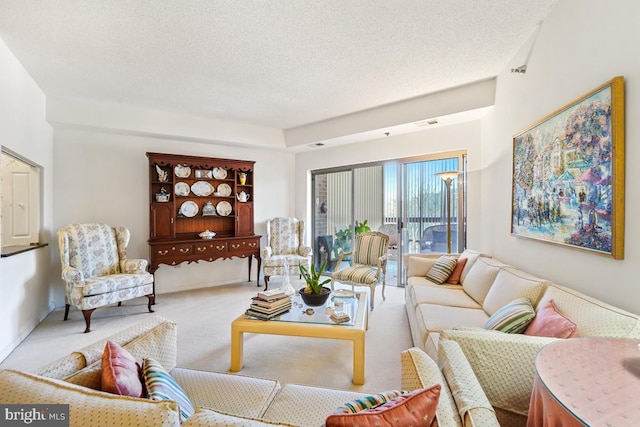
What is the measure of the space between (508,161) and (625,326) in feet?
6.83

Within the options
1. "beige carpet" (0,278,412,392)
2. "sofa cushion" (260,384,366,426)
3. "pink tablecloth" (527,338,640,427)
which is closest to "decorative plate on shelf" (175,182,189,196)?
"beige carpet" (0,278,412,392)

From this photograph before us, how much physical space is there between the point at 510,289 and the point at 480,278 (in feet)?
1.86

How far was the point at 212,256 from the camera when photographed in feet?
14.7

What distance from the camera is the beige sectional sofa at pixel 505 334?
1.26 metres

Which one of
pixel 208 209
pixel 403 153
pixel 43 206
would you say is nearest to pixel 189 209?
pixel 208 209

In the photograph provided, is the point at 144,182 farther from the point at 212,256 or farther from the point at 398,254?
the point at 398,254

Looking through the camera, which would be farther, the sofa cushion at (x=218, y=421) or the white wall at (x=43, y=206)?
the white wall at (x=43, y=206)

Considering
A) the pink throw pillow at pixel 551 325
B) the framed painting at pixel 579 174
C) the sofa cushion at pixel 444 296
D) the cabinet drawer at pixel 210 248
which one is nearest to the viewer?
the pink throw pillow at pixel 551 325

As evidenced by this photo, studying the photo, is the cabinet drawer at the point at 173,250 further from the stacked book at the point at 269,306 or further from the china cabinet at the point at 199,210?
the stacked book at the point at 269,306

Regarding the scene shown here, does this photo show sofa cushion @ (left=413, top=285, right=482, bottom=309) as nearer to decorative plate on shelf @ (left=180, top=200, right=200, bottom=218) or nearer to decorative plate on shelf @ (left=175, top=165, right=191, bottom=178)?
decorative plate on shelf @ (left=180, top=200, right=200, bottom=218)

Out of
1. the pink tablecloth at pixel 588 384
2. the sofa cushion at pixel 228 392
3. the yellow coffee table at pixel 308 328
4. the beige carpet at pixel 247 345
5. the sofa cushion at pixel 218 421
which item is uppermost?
the sofa cushion at pixel 218 421

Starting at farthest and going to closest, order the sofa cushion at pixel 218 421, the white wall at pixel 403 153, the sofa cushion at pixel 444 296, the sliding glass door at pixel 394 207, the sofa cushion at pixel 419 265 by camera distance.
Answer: the sliding glass door at pixel 394 207, the white wall at pixel 403 153, the sofa cushion at pixel 419 265, the sofa cushion at pixel 444 296, the sofa cushion at pixel 218 421

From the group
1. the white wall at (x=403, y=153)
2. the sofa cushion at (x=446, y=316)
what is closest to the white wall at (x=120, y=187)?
the white wall at (x=403, y=153)

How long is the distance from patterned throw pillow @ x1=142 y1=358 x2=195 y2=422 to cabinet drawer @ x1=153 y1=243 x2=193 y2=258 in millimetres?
3254
